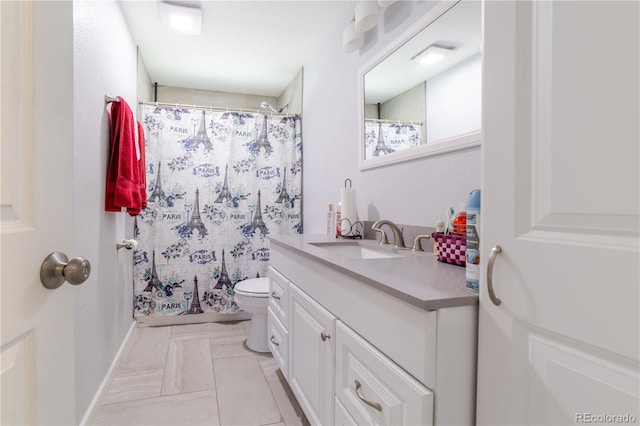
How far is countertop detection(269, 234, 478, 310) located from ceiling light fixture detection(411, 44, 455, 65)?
0.83 metres

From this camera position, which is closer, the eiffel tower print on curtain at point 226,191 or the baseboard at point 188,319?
the baseboard at point 188,319

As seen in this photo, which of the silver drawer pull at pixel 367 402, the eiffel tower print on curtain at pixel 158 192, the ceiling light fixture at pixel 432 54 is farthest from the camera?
the eiffel tower print on curtain at pixel 158 192

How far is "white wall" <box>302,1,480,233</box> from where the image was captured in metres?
1.38

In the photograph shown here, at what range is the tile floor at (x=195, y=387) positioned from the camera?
164cm

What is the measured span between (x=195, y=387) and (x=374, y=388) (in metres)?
1.43

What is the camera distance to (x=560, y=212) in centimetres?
54

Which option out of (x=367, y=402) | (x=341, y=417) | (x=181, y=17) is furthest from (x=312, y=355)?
(x=181, y=17)

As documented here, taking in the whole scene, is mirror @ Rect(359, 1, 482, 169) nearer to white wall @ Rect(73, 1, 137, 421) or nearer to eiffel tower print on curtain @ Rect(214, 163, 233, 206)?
white wall @ Rect(73, 1, 137, 421)

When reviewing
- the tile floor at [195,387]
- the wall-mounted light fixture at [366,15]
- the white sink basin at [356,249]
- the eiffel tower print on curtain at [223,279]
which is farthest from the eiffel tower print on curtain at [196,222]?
the wall-mounted light fixture at [366,15]

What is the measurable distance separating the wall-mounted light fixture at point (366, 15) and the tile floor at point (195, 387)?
2.02m

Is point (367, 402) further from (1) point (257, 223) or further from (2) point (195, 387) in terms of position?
(1) point (257, 223)

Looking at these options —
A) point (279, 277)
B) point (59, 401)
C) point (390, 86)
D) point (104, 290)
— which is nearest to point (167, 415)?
point (104, 290)

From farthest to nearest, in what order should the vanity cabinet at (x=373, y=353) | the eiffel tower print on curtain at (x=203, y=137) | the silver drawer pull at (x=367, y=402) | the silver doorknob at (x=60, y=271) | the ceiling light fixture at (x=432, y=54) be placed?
1. the eiffel tower print on curtain at (x=203, y=137)
2. the ceiling light fixture at (x=432, y=54)
3. the silver drawer pull at (x=367, y=402)
4. the vanity cabinet at (x=373, y=353)
5. the silver doorknob at (x=60, y=271)

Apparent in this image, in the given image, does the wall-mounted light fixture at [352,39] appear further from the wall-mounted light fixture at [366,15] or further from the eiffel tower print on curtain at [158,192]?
the eiffel tower print on curtain at [158,192]
